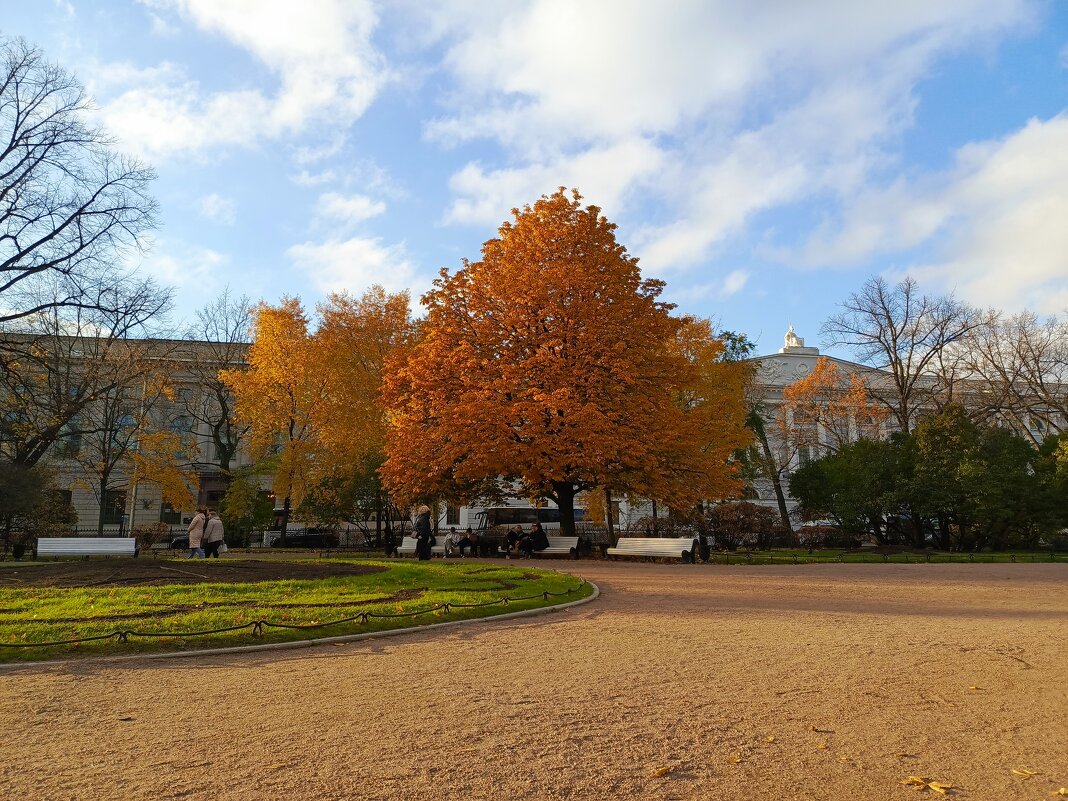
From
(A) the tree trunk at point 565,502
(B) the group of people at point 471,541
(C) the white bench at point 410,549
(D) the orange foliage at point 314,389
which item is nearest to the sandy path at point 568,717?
(B) the group of people at point 471,541

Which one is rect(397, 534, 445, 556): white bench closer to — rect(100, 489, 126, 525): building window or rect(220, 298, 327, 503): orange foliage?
rect(220, 298, 327, 503): orange foliage

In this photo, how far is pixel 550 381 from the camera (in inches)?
790

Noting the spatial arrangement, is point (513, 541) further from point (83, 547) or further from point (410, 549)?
point (83, 547)

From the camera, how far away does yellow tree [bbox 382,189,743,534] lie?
1978cm

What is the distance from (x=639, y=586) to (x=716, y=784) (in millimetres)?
9501

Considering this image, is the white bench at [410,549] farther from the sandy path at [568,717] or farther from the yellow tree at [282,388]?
the sandy path at [568,717]

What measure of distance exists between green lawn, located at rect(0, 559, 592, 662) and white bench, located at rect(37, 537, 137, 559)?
989 cm

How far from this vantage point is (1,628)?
7785mm

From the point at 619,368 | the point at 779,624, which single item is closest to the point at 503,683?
the point at 779,624

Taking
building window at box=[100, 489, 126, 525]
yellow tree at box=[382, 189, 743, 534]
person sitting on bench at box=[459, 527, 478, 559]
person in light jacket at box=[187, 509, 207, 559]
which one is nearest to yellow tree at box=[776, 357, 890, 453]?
yellow tree at box=[382, 189, 743, 534]

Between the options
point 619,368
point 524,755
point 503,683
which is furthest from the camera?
point 619,368

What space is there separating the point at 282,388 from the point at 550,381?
1500 cm

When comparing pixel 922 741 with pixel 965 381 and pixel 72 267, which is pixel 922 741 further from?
pixel 965 381

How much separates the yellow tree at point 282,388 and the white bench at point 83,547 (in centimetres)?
819
